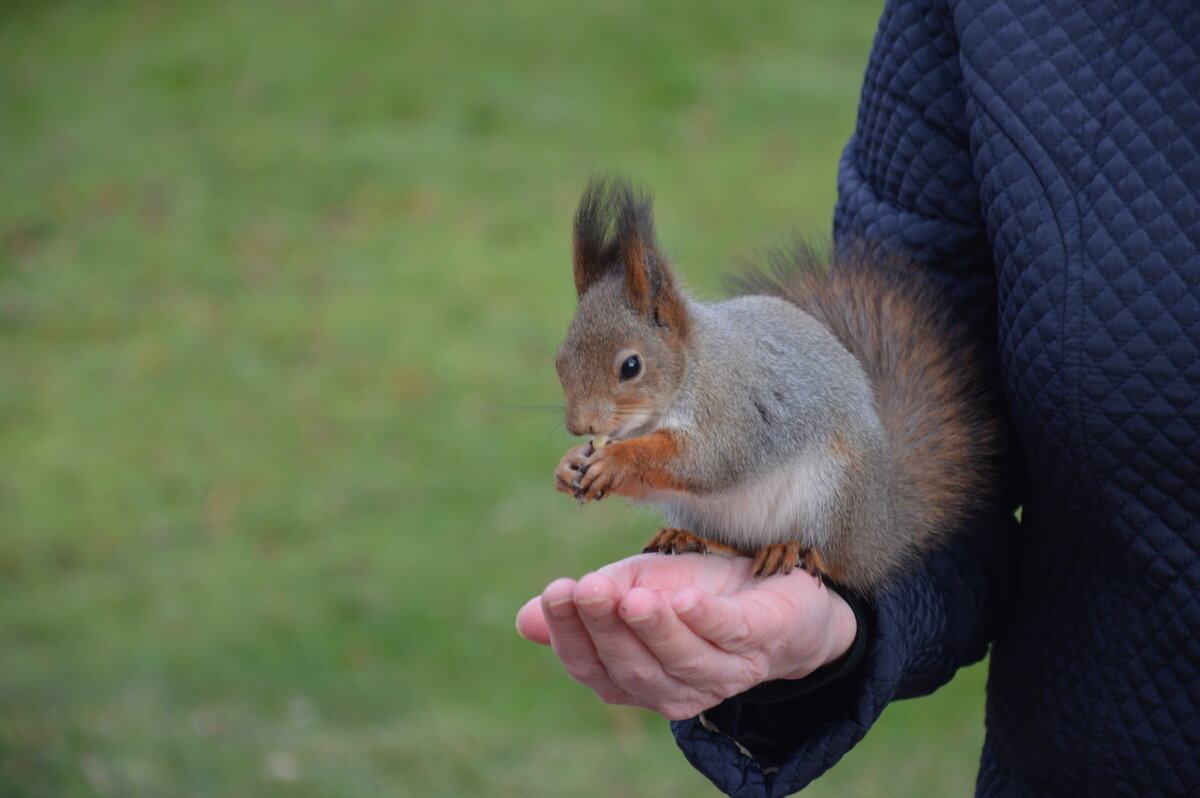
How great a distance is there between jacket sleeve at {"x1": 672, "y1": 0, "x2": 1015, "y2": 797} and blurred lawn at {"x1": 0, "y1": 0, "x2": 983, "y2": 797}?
0.31 m

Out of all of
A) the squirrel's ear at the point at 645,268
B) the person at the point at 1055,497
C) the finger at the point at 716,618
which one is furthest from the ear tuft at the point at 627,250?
the finger at the point at 716,618

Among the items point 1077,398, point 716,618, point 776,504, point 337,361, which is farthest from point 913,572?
point 337,361

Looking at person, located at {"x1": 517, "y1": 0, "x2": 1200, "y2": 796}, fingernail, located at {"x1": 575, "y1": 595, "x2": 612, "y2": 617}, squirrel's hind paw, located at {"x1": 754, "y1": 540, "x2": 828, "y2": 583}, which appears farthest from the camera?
squirrel's hind paw, located at {"x1": 754, "y1": 540, "x2": 828, "y2": 583}

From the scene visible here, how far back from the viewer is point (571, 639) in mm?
718

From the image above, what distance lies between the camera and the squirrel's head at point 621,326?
97 centimetres

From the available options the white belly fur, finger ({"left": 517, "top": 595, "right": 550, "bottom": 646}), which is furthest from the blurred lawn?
finger ({"left": 517, "top": 595, "right": 550, "bottom": 646})

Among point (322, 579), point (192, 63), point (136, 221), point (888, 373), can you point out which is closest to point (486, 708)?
point (322, 579)

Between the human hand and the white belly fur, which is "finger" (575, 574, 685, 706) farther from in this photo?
the white belly fur

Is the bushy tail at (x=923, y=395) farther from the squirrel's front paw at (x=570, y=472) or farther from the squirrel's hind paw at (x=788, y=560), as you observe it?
the squirrel's front paw at (x=570, y=472)

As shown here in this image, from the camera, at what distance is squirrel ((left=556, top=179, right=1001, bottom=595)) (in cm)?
97

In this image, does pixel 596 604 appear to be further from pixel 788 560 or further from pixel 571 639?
pixel 788 560

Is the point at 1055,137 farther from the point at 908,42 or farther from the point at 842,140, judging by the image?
the point at 842,140

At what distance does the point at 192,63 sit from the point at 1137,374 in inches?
193

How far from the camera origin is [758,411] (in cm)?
101
